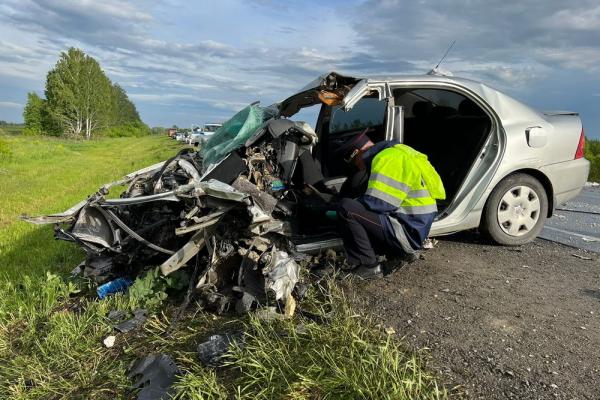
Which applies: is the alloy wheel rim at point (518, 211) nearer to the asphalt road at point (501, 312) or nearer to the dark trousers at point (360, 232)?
the asphalt road at point (501, 312)

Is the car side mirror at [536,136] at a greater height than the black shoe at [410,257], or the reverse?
the car side mirror at [536,136]

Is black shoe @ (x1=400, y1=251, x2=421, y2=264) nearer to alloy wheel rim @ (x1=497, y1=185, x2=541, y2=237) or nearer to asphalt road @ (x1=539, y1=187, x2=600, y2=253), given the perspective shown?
alloy wheel rim @ (x1=497, y1=185, x2=541, y2=237)

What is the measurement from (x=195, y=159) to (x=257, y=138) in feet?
2.80

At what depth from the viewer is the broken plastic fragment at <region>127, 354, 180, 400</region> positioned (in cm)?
290

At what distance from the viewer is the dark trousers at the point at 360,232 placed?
12.4 ft

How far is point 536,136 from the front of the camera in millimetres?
4621

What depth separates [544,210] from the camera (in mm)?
4789

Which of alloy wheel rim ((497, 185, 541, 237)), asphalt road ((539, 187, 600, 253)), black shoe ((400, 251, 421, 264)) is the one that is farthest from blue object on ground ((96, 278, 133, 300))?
asphalt road ((539, 187, 600, 253))

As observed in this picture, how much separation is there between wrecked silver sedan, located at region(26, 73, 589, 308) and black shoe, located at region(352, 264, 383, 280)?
0.31 metres

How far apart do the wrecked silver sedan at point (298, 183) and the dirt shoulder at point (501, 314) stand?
39 cm

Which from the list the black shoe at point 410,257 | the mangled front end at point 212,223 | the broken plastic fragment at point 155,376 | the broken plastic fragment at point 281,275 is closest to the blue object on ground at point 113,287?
the mangled front end at point 212,223

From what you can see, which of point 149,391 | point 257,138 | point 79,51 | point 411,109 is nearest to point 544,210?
point 411,109

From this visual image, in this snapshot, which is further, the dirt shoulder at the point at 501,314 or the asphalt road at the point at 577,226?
the asphalt road at the point at 577,226

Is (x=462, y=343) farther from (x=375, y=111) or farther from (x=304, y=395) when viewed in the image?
(x=375, y=111)
